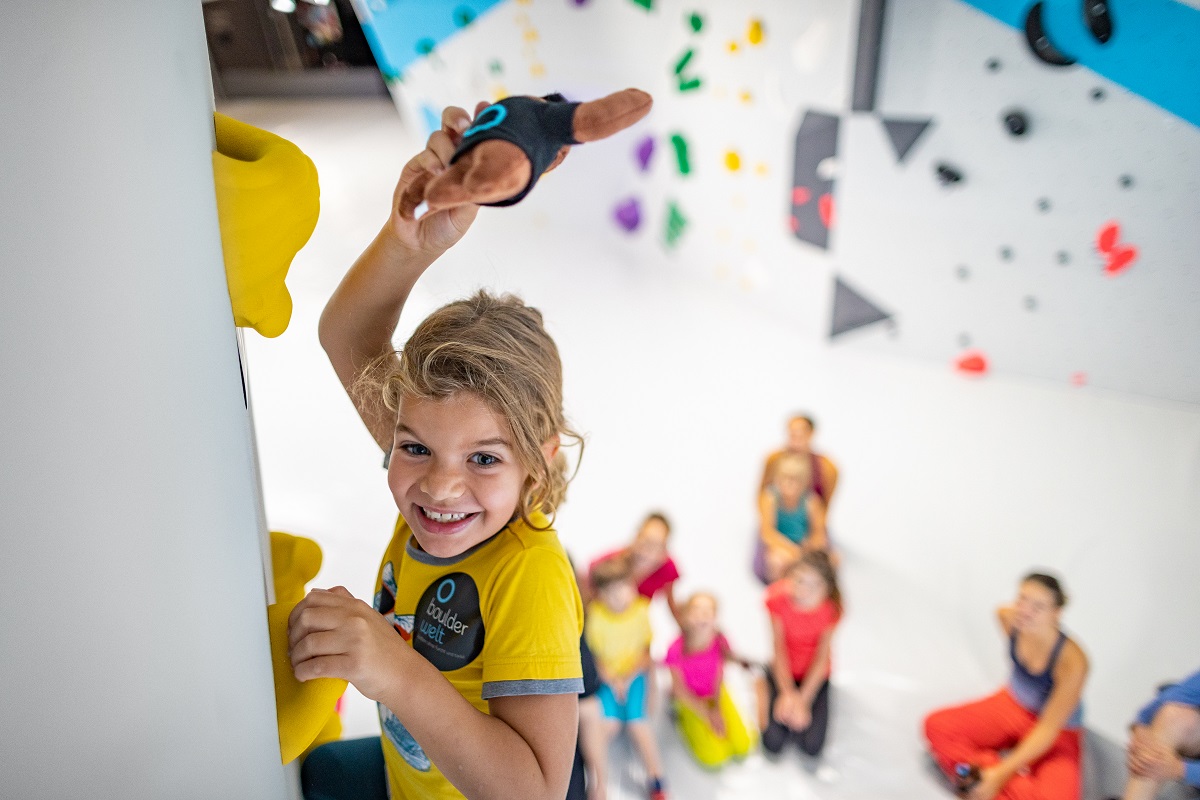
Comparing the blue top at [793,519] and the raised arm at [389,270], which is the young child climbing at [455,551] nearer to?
the raised arm at [389,270]

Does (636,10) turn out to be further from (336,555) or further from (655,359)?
(336,555)

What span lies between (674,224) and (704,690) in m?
1.70

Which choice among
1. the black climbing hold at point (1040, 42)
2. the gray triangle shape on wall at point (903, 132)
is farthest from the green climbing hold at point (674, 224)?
the black climbing hold at point (1040, 42)

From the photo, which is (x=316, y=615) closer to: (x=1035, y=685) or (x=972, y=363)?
(x=1035, y=685)

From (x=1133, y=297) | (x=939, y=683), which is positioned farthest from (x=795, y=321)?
(x=939, y=683)

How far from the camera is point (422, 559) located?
2.49 feet

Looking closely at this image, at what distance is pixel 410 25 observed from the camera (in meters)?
3.10

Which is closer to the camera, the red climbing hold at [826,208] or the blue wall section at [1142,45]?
the blue wall section at [1142,45]

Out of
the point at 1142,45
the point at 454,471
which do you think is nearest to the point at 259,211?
the point at 454,471

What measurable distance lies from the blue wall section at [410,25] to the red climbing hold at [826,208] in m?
1.18

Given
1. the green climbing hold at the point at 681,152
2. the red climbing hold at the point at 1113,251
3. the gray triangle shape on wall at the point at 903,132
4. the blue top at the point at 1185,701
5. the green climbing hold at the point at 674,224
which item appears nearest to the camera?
the blue top at the point at 1185,701

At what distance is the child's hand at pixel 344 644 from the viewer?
56 centimetres

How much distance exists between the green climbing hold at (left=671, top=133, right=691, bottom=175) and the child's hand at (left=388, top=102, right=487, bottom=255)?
2.34m

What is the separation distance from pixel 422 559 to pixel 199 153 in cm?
38
